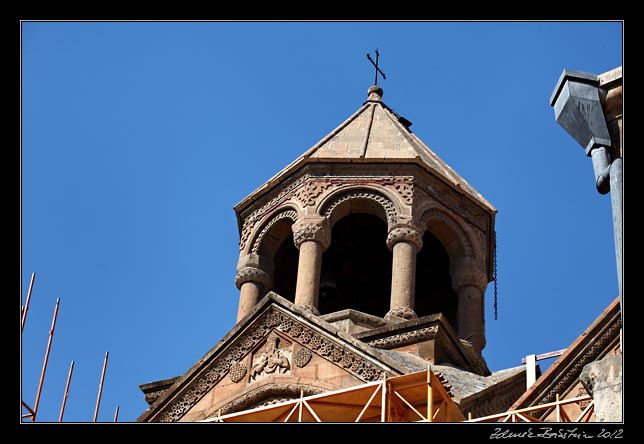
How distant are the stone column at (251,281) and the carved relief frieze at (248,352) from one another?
310 cm

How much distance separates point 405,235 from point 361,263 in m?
2.85

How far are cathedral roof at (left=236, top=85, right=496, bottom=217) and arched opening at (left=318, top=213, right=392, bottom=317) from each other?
4.24 ft

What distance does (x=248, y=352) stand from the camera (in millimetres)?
19469

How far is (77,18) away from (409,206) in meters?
11.4

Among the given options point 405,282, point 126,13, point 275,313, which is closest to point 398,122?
point 405,282

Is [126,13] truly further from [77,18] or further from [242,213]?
[242,213]

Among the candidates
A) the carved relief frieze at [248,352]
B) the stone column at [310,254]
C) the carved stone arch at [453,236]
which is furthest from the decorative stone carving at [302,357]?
the carved stone arch at [453,236]

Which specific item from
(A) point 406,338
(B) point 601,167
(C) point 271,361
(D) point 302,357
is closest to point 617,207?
(B) point 601,167

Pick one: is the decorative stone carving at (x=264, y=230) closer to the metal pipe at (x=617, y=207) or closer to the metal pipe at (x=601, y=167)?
the metal pipe at (x=601, y=167)

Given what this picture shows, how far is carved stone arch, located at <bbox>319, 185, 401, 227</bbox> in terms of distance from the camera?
22.8m

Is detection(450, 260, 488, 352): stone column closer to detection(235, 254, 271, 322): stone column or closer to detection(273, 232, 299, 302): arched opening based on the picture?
detection(273, 232, 299, 302): arched opening

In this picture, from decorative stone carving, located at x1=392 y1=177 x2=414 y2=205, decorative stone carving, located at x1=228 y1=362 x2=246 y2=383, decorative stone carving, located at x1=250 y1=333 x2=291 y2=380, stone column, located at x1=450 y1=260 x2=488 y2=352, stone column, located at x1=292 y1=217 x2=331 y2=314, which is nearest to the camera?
decorative stone carving, located at x1=250 y1=333 x2=291 y2=380

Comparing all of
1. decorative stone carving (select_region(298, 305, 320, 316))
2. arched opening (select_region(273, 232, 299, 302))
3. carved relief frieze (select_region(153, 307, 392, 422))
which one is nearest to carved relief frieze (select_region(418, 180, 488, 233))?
arched opening (select_region(273, 232, 299, 302))

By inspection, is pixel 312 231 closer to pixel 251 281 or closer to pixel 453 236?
pixel 251 281
